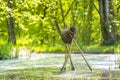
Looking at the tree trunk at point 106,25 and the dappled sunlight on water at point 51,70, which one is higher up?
the dappled sunlight on water at point 51,70

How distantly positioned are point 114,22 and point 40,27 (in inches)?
517

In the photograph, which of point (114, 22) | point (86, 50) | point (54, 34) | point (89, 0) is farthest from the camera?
point (54, 34)

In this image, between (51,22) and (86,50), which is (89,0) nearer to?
(51,22)

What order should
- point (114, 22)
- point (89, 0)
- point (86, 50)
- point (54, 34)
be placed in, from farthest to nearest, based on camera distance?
1. point (54, 34)
2. point (89, 0)
3. point (114, 22)
4. point (86, 50)

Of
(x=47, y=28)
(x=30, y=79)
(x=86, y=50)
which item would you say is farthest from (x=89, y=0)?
(x=30, y=79)

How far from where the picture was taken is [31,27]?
43.5 metres

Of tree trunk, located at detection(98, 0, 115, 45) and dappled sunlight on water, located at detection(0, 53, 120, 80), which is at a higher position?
dappled sunlight on water, located at detection(0, 53, 120, 80)

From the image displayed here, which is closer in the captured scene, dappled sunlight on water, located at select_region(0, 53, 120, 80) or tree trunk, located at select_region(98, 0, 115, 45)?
dappled sunlight on water, located at select_region(0, 53, 120, 80)

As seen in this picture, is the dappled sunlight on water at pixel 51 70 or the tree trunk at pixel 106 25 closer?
the dappled sunlight on water at pixel 51 70

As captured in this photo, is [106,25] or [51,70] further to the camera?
[106,25]

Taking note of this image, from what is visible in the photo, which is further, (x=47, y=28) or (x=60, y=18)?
(x=60, y=18)

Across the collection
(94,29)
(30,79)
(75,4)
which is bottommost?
(94,29)

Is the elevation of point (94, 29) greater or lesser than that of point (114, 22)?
lesser

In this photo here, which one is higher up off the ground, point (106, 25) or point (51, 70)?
point (51, 70)
